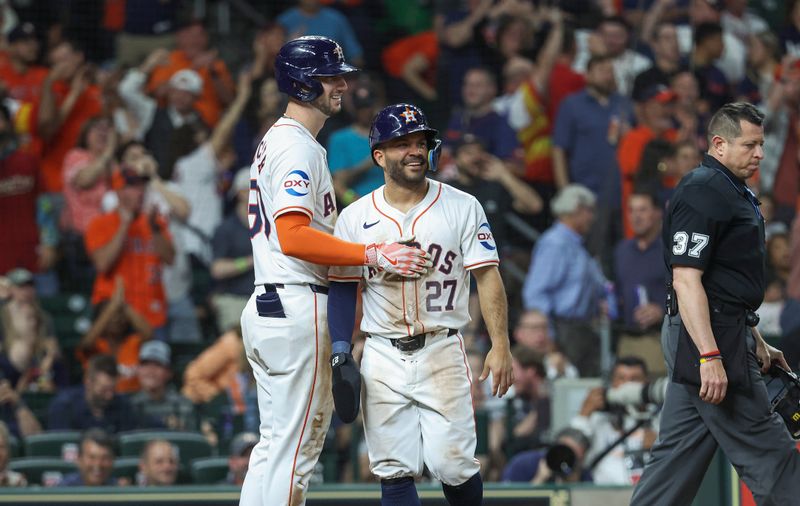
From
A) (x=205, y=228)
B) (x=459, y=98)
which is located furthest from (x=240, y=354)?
(x=459, y=98)

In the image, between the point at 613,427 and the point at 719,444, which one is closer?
the point at 719,444

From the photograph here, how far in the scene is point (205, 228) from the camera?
997 centimetres

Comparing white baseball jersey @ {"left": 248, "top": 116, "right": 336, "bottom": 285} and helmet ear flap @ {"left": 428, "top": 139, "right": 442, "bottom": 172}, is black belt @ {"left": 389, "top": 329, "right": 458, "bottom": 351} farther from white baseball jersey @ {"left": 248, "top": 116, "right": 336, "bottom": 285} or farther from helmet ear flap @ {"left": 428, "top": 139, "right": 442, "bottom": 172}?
helmet ear flap @ {"left": 428, "top": 139, "right": 442, "bottom": 172}

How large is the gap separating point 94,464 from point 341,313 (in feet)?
10.5

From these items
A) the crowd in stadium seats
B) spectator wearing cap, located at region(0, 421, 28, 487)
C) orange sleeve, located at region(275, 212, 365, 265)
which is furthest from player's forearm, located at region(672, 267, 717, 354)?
spectator wearing cap, located at region(0, 421, 28, 487)

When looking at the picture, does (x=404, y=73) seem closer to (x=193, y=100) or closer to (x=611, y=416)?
(x=193, y=100)

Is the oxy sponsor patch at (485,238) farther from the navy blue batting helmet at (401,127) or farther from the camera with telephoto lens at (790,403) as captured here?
the camera with telephoto lens at (790,403)

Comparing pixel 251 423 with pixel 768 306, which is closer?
pixel 251 423

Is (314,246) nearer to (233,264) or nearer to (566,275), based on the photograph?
(566,275)

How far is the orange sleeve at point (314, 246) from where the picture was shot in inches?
176

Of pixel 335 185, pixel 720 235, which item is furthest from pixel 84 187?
pixel 720 235

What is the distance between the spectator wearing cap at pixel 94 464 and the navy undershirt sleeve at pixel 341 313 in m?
3.11

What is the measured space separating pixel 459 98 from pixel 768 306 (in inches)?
130

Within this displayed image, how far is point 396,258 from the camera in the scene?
4.47 m
